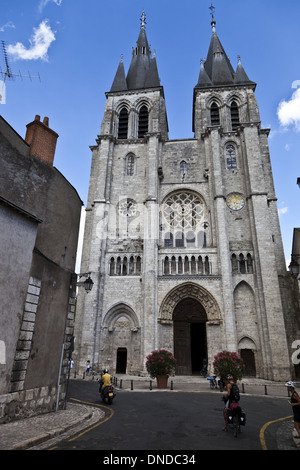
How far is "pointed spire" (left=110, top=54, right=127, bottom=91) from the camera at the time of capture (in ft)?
94.6

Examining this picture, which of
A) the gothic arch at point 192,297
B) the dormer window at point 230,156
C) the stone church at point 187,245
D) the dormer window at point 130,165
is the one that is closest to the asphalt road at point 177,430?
the stone church at point 187,245

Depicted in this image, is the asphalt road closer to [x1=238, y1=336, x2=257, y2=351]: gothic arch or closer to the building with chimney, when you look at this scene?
the building with chimney

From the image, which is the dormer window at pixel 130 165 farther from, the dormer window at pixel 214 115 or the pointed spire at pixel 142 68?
Answer: the pointed spire at pixel 142 68

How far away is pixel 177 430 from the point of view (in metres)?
5.55

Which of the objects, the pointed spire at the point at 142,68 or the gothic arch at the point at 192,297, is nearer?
the gothic arch at the point at 192,297

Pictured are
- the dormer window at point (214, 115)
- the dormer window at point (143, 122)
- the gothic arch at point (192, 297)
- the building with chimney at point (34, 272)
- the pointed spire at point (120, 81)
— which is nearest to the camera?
the building with chimney at point (34, 272)

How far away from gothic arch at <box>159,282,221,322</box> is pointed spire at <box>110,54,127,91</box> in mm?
21655

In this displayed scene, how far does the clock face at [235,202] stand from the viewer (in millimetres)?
21828

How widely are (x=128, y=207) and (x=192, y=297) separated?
8921mm

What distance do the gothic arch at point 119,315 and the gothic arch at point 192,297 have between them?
2.07 meters

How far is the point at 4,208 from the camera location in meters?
6.38
